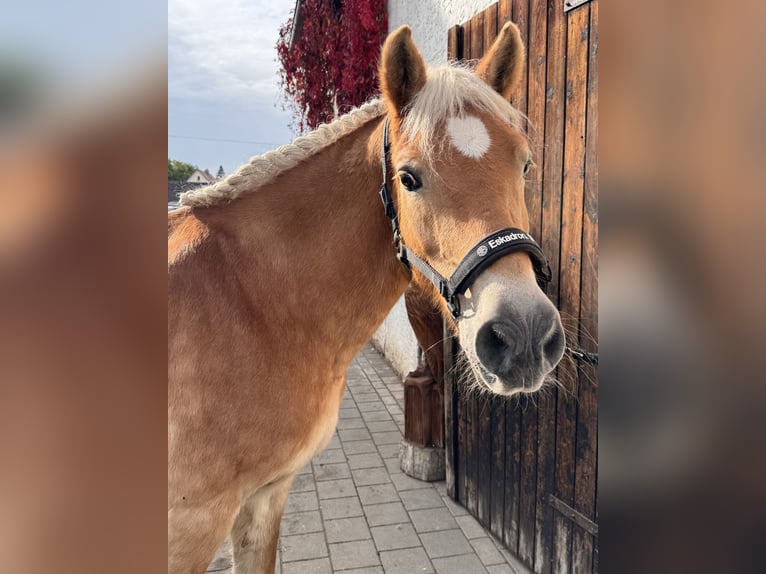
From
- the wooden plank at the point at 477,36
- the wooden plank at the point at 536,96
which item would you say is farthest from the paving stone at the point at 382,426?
the wooden plank at the point at 477,36

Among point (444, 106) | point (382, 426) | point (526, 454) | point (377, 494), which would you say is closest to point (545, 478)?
point (526, 454)

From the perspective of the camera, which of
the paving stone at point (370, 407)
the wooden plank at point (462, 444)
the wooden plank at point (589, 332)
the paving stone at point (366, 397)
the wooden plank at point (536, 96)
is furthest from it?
the paving stone at point (366, 397)

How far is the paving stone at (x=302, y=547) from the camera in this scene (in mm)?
2708

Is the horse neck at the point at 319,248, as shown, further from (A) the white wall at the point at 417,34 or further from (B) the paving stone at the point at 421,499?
(B) the paving stone at the point at 421,499

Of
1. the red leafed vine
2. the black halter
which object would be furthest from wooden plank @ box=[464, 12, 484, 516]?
the red leafed vine

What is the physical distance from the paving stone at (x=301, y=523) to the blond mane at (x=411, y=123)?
2.14 m

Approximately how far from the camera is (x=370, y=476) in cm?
360

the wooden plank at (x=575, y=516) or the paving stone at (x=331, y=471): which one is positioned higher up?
the wooden plank at (x=575, y=516)

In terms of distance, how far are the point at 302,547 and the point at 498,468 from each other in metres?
1.21
